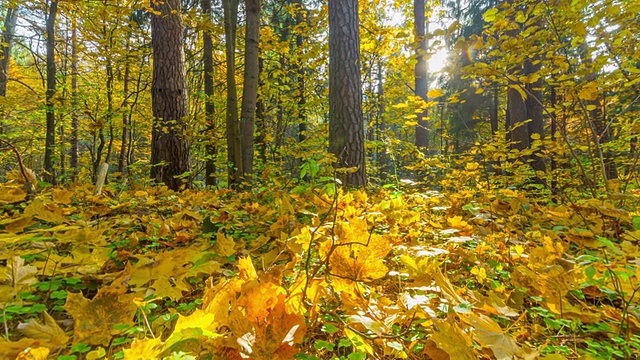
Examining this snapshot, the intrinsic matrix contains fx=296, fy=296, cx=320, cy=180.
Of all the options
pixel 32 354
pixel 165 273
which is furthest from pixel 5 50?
pixel 32 354

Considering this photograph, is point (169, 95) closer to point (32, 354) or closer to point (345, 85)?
point (345, 85)

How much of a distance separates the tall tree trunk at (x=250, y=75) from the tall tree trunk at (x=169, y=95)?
0.99 m

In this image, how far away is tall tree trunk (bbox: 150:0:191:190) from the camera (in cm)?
446

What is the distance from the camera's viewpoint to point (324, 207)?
1.75 meters

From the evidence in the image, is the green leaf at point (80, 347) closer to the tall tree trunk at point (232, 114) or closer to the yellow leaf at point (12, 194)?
the yellow leaf at point (12, 194)

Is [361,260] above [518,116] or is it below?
below

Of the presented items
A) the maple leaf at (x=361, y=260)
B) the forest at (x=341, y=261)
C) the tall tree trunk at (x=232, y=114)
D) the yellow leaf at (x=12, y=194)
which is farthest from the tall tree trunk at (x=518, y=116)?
the yellow leaf at (x=12, y=194)

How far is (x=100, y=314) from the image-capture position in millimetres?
854

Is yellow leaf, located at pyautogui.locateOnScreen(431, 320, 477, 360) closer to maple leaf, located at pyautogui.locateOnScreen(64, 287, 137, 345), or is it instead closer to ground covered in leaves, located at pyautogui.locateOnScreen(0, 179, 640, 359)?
ground covered in leaves, located at pyautogui.locateOnScreen(0, 179, 640, 359)

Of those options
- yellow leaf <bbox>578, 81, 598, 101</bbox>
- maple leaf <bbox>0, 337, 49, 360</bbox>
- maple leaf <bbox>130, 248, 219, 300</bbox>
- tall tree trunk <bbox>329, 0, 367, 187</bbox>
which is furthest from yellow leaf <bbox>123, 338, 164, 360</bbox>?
tall tree trunk <bbox>329, 0, 367, 187</bbox>

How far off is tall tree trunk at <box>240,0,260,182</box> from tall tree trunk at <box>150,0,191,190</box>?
990mm

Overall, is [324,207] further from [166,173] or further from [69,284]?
[166,173]

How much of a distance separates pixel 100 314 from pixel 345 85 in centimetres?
353

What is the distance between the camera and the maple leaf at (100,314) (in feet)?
2.65
